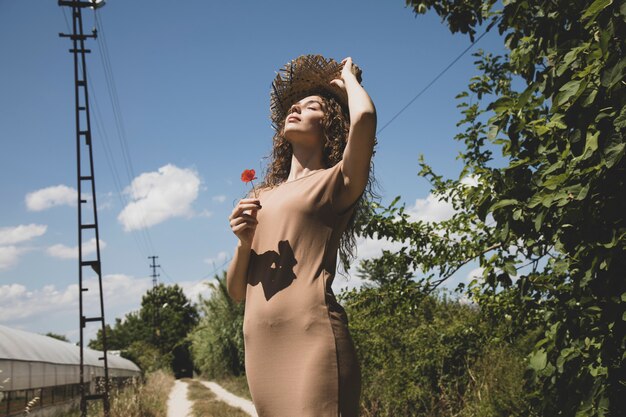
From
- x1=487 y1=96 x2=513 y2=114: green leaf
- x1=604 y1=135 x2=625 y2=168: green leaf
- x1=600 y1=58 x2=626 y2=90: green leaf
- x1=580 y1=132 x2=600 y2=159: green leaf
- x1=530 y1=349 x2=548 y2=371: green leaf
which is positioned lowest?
x1=530 y1=349 x2=548 y2=371: green leaf

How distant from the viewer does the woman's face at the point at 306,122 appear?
2.14 m

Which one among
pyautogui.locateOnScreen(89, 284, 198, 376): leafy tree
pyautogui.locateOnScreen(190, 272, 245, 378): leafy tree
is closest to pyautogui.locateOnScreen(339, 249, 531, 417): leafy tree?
pyautogui.locateOnScreen(190, 272, 245, 378): leafy tree

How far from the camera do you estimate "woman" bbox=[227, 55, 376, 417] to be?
5.54 ft

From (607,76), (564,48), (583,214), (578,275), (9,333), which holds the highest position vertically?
(9,333)

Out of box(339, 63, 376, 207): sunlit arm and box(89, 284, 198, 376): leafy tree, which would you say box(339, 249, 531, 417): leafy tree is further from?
box(89, 284, 198, 376): leafy tree

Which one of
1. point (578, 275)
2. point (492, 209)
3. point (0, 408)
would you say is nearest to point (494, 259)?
point (492, 209)

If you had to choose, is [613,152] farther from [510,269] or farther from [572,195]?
[510,269]

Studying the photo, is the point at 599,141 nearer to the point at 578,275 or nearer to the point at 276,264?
the point at 578,275

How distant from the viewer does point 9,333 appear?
1154 centimetres

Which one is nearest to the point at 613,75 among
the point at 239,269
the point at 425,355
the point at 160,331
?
the point at 239,269

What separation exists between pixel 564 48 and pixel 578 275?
969 mm

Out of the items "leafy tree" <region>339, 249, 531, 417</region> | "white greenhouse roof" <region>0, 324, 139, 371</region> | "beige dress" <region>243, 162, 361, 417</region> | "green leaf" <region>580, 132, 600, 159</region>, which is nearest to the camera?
"beige dress" <region>243, 162, 361, 417</region>

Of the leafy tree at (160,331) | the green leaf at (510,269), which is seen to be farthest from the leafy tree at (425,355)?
the leafy tree at (160,331)

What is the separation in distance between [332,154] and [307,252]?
1.63ft
